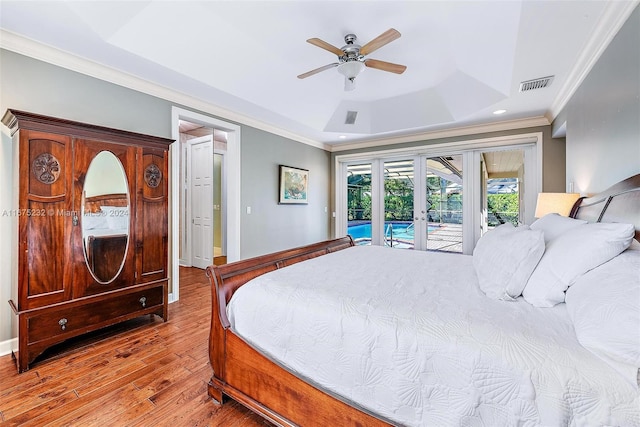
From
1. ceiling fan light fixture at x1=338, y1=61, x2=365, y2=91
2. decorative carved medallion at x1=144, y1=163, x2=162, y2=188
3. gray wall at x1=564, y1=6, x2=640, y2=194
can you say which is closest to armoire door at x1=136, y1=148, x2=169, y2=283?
decorative carved medallion at x1=144, y1=163, x2=162, y2=188

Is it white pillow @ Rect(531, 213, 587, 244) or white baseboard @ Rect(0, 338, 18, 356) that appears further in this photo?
white baseboard @ Rect(0, 338, 18, 356)

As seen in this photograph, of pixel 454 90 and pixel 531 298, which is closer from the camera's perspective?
pixel 531 298

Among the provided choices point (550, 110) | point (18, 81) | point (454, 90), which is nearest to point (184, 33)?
point (18, 81)

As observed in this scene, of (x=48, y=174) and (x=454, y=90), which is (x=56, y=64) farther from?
(x=454, y=90)

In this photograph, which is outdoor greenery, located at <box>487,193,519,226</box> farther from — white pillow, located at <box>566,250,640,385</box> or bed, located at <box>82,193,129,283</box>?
bed, located at <box>82,193,129,283</box>

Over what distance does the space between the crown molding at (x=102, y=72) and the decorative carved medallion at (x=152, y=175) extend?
97 cm

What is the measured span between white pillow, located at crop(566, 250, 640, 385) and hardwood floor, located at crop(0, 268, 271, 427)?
1556 millimetres

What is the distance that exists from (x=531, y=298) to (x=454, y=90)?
2941mm

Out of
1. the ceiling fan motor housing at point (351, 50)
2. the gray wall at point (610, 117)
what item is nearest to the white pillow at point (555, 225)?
the gray wall at point (610, 117)

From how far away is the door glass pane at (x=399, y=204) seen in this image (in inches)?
205

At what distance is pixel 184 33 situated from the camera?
2.33 metres

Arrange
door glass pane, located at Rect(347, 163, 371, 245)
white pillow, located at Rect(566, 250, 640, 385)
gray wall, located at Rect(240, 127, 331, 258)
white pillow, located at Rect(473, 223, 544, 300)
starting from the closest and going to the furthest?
white pillow, located at Rect(566, 250, 640, 385)
white pillow, located at Rect(473, 223, 544, 300)
gray wall, located at Rect(240, 127, 331, 258)
door glass pane, located at Rect(347, 163, 371, 245)

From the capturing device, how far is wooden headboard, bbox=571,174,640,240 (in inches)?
57.1

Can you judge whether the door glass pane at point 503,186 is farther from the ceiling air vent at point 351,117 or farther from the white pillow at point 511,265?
the white pillow at point 511,265
